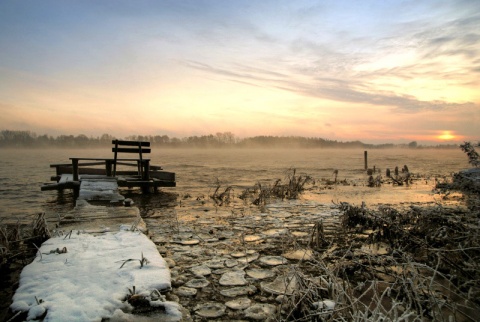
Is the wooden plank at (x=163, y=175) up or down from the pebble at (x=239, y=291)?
up

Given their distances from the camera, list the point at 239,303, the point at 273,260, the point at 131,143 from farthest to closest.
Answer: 1. the point at 131,143
2. the point at 273,260
3. the point at 239,303

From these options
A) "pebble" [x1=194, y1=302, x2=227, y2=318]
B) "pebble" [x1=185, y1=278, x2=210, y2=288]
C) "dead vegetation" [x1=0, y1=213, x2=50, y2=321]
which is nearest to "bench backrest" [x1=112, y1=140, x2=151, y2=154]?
"dead vegetation" [x1=0, y1=213, x2=50, y2=321]

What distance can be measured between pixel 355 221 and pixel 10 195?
14.8 metres

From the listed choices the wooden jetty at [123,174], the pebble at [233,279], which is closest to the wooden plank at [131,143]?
the wooden jetty at [123,174]

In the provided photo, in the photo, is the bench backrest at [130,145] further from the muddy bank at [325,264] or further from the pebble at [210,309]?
the pebble at [210,309]

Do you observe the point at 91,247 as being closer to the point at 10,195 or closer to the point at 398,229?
the point at 398,229

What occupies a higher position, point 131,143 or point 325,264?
point 131,143

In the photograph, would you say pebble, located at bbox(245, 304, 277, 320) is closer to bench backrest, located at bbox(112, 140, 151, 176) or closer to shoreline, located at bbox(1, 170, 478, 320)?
shoreline, located at bbox(1, 170, 478, 320)

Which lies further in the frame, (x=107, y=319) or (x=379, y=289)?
(x=379, y=289)

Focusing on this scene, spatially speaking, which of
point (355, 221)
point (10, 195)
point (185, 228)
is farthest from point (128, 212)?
point (10, 195)

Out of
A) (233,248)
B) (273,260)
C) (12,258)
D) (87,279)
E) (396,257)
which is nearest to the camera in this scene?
(87,279)

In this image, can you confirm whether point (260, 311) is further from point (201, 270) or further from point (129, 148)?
point (129, 148)

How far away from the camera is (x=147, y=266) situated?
3.86 metres

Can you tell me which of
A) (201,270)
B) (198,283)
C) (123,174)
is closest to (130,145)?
(123,174)
